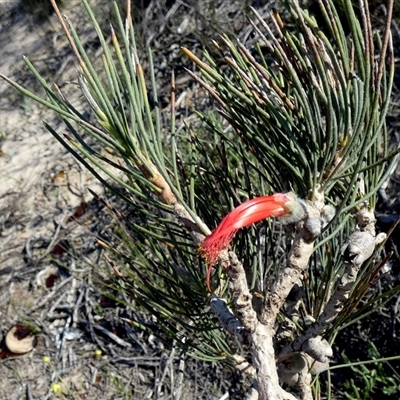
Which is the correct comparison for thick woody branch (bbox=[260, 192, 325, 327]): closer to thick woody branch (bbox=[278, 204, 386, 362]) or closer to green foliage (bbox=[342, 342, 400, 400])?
thick woody branch (bbox=[278, 204, 386, 362])

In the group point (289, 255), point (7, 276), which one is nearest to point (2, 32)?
point (7, 276)

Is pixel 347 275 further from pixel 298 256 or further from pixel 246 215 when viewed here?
pixel 246 215

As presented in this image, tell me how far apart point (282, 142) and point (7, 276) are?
7.62 ft

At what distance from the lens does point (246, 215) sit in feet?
2.37

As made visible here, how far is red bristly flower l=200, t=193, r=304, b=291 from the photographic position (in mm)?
717

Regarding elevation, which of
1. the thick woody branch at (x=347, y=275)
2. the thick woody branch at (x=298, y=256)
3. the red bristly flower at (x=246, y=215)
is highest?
the red bristly flower at (x=246, y=215)

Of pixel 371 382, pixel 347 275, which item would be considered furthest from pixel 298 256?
pixel 371 382

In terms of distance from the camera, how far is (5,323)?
266 centimetres

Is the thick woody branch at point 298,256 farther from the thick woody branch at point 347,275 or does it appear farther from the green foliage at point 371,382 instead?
the green foliage at point 371,382

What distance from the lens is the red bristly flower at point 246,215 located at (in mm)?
717

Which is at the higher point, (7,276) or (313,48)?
(313,48)

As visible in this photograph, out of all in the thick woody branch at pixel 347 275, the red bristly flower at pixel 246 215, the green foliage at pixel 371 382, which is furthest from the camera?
the green foliage at pixel 371 382

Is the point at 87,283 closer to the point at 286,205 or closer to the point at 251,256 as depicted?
the point at 251,256

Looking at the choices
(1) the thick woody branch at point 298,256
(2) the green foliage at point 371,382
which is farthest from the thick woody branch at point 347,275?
(2) the green foliage at point 371,382
